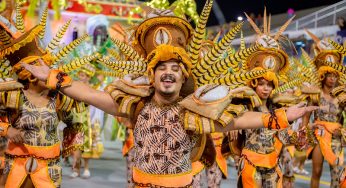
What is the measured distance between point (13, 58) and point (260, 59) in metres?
2.43

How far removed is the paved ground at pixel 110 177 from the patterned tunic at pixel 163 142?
181 inches

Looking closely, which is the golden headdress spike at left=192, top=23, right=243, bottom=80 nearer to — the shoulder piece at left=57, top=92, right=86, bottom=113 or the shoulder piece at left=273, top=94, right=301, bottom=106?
the shoulder piece at left=57, top=92, right=86, bottom=113

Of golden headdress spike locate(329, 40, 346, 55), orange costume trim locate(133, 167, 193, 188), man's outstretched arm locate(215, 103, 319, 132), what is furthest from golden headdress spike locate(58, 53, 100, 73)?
golden headdress spike locate(329, 40, 346, 55)

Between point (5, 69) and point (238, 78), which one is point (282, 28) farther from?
point (5, 69)

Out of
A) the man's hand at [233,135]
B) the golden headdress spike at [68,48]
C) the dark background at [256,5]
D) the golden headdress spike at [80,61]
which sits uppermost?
the dark background at [256,5]

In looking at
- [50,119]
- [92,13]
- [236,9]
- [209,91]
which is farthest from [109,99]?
[236,9]

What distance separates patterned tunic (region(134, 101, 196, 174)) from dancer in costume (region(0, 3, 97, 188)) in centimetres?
126

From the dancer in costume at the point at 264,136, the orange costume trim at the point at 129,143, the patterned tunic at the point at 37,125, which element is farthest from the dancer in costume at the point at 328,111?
the patterned tunic at the point at 37,125

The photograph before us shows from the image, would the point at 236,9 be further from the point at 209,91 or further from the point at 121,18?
the point at 209,91

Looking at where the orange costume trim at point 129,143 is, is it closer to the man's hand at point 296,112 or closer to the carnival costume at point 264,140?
the carnival costume at point 264,140

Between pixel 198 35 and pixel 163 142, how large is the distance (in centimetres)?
76

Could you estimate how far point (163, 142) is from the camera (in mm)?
3826

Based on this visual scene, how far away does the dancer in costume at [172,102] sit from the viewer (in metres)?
3.74

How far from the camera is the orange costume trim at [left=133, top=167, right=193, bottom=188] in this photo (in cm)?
380
